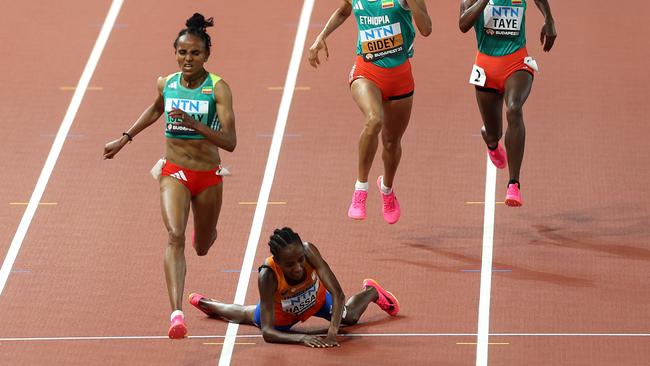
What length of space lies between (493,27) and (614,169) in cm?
208

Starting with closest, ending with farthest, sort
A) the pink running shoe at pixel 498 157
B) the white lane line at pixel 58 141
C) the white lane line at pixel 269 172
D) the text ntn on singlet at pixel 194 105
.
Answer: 1. the text ntn on singlet at pixel 194 105
2. the white lane line at pixel 269 172
3. the white lane line at pixel 58 141
4. the pink running shoe at pixel 498 157

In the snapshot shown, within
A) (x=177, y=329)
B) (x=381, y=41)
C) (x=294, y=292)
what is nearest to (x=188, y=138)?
(x=294, y=292)

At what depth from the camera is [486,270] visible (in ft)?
39.0

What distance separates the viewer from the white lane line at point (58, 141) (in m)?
12.3

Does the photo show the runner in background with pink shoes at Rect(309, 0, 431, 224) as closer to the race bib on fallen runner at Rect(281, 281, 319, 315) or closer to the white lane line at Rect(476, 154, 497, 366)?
the white lane line at Rect(476, 154, 497, 366)

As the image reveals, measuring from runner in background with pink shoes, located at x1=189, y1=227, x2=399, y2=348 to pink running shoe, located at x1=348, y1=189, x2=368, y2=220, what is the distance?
48.5 inches

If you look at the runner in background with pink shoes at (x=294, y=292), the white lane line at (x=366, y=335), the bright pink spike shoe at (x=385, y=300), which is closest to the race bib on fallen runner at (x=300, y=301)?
the runner in background with pink shoes at (x=294, y=292)

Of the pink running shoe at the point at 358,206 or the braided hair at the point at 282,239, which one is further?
the pink running shoe at the point at 358,206

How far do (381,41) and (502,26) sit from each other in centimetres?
99

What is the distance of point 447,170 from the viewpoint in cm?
1341

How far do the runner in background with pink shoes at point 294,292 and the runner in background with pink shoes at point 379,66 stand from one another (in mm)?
1388

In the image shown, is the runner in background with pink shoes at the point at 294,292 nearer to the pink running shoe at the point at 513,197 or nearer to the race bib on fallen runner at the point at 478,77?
the pink running shoe at the point at 513,197

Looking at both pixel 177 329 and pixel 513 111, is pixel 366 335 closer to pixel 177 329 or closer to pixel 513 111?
pixel 177 329

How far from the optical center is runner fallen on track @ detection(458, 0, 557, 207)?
1185 centimetres
